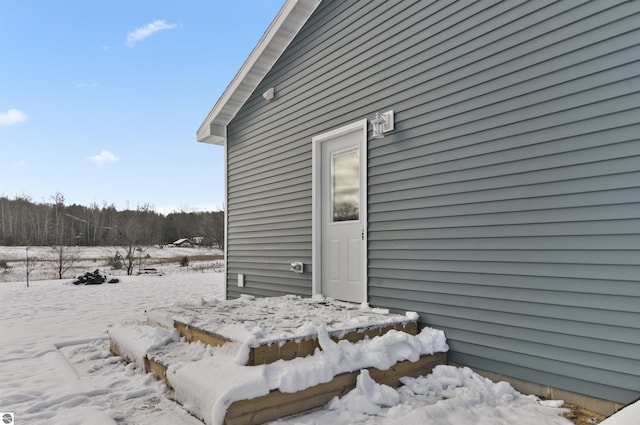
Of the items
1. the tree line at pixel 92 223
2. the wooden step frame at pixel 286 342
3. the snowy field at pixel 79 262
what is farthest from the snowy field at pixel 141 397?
the tree line at pixel 92 223

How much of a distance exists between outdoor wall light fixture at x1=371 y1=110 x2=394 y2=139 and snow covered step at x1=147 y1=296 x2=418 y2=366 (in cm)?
172

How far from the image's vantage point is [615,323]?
217cm

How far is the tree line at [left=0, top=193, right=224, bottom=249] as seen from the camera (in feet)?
83.9

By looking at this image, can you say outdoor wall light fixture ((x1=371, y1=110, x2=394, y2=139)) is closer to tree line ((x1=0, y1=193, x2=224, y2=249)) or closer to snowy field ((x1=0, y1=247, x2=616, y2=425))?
snowy field ((x1=0, y1=247, x2=616, y2=425))

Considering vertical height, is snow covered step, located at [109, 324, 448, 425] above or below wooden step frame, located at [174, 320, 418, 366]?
below

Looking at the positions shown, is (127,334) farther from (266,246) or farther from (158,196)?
(158,196)

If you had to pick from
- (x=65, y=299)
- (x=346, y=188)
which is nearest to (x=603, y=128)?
(x=346, y=188)

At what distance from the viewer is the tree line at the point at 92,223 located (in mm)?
25578

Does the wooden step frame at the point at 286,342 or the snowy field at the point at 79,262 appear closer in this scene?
the wooden step frame at the point at 286,342

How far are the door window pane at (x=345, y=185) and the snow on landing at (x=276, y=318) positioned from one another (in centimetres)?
101

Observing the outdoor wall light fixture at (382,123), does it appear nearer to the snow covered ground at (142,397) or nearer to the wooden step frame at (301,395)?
the wooden step frame at (301,395)

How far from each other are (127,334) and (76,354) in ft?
2.39

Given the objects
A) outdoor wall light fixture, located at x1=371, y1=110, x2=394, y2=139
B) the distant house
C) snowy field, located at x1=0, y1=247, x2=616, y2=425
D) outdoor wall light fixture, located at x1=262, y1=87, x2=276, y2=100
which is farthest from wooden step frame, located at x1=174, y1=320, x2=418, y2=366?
the distant house

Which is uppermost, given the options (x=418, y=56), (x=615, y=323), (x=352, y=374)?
(x=418, y=56)
